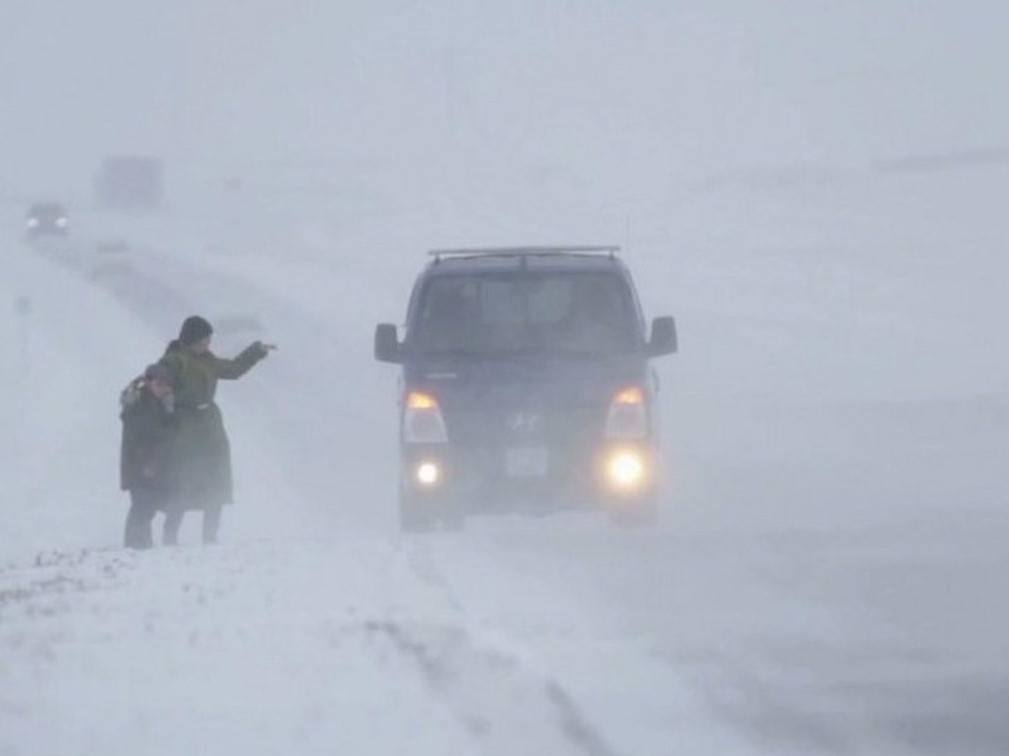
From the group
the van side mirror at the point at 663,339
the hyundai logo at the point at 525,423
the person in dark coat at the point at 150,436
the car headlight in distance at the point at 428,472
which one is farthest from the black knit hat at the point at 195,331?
the van side mirror at the point at 663,339

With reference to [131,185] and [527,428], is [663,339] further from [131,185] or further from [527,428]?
[131,185]

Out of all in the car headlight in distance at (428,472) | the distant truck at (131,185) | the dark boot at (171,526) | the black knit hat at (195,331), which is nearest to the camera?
the black knit hat at (195,331)

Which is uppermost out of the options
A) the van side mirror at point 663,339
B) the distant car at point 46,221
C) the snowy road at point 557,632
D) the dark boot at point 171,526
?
the distant car at point 46,221

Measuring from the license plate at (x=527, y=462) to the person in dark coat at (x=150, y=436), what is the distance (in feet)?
7.07

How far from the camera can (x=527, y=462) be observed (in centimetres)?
1795

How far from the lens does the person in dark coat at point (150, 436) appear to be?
17.6 metres

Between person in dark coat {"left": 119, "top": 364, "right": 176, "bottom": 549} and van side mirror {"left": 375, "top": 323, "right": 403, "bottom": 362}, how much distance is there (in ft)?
5.15

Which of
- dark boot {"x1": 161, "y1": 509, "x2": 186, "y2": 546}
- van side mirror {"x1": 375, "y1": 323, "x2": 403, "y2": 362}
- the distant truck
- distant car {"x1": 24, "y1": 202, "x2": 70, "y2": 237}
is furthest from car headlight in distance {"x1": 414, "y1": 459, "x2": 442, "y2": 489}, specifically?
the distant truck

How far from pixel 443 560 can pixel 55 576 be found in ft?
7.38

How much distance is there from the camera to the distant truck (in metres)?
118

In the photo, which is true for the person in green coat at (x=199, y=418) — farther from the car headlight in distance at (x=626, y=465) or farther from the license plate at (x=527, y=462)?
the car headlight in distance at (x=626, y=465)

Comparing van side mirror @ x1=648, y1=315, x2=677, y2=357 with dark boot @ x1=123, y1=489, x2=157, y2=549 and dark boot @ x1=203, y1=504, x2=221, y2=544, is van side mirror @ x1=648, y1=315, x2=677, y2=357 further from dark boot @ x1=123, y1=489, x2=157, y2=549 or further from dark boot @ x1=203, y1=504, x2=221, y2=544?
dark boot @ x1=123, y1=489, x2=157, y2=549

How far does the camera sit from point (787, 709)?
34.8ft

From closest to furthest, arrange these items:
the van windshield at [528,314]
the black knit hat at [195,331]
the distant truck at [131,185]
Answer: the black knit hat at [195,331] < the van windshield at [528,314] < the distant truck at [131,185]
